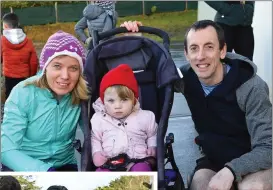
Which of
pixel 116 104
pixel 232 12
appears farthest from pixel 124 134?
pixel 232 12

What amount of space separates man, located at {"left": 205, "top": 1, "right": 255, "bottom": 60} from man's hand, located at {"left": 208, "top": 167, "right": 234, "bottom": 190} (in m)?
3.20

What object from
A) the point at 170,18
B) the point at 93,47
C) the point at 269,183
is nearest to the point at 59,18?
the point at 170,18

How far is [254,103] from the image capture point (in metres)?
2.92

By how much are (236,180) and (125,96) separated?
789mm

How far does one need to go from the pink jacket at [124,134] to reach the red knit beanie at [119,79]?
127mm

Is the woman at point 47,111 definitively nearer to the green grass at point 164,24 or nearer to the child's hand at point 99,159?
the child's hand at point 99,159

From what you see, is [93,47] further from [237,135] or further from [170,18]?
[170,18]

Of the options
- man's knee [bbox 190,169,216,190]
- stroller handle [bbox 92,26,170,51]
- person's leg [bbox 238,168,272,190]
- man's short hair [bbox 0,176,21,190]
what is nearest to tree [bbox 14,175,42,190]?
man's short hair [bbox 0,176,21,190]

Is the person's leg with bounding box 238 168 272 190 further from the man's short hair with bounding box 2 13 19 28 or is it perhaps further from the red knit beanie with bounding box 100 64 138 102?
the man's short hair with bounding box 2 13 19 28

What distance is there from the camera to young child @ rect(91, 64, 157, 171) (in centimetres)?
306

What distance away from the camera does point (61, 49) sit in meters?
3.07

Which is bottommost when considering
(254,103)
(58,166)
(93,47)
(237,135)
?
(58,166)

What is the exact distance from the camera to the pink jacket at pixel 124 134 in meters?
3.06

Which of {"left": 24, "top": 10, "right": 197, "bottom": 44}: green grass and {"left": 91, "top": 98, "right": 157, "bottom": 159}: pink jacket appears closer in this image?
{"left": 91, "top": 98, "right": 157, "bottom": 159}: pink jacket
